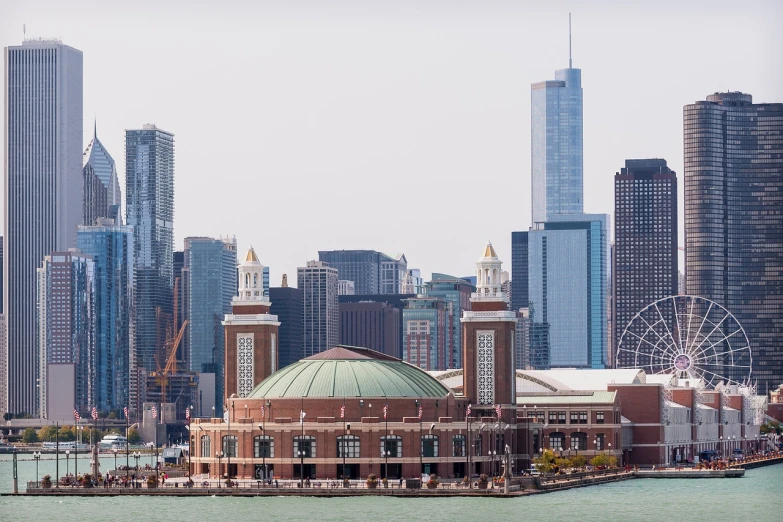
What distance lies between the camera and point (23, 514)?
164 metres

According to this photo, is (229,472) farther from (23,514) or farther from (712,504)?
(712,504)

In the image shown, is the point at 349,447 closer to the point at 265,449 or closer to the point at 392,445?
the point at 392,445

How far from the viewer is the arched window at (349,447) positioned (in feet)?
648

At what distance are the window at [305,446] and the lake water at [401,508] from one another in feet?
71.5

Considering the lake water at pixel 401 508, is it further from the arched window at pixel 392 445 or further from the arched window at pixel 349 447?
the arched window at pixel 349 447

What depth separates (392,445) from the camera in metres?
198

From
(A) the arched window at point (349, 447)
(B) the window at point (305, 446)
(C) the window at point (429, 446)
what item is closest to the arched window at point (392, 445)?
(C) the window at point (429, 446)

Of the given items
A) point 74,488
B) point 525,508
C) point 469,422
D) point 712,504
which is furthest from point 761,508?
point 74,488

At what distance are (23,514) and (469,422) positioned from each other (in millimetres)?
53396

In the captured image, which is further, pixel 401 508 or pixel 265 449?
pixel 265 449

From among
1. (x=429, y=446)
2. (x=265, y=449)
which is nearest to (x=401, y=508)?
(x=429, y=446)

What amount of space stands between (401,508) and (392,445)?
34566 millimetres

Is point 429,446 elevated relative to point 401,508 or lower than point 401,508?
elevated

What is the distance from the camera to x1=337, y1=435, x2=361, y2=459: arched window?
648ft
